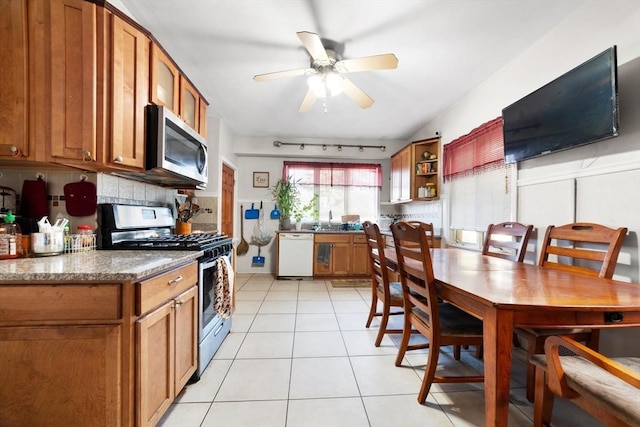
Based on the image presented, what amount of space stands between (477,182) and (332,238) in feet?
7.36

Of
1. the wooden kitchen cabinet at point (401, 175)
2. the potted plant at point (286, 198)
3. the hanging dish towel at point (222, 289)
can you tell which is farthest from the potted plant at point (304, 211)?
the hanging dish towel at point (222, 289)

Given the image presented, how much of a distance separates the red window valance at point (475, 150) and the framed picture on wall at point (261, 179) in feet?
9.60

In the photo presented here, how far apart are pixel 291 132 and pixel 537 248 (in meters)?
3.52

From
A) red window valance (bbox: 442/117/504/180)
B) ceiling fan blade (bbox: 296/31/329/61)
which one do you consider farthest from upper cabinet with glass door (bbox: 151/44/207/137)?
red window valance (bbox: 442/117/504/180)

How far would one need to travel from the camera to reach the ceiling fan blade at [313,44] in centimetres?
161

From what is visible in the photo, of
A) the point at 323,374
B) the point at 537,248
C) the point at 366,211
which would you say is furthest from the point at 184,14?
the point at 366,211

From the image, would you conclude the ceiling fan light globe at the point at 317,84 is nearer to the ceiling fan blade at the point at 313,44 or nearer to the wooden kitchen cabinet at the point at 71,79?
the ceiling fan blade at the point at 313,44

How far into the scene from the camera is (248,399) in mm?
1473

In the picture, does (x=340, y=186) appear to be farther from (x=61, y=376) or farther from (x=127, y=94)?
(x=61, y=376)

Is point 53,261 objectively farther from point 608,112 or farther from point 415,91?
point 415,91

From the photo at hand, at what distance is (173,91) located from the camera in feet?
6.29

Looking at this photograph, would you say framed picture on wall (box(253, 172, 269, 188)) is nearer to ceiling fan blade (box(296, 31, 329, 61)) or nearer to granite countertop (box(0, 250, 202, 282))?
ceiling fan blade (box(296, 31, 329, 61))

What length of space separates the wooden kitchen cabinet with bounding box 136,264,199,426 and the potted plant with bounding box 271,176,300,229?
2916 millimetres

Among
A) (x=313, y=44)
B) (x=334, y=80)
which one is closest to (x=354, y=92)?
(x=334, y=80)
